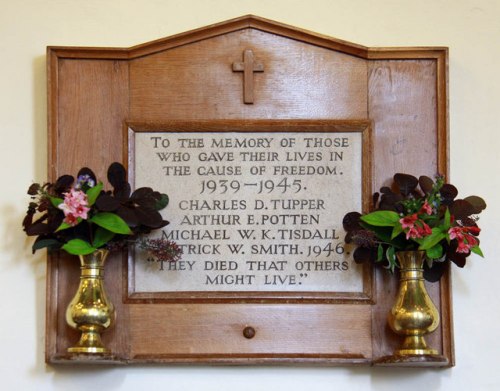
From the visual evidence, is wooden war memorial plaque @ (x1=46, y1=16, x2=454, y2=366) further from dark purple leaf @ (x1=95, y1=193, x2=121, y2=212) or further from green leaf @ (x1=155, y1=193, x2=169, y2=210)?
dark purple leaf @ (x1=95, y1=193, x2=121, y2=212)

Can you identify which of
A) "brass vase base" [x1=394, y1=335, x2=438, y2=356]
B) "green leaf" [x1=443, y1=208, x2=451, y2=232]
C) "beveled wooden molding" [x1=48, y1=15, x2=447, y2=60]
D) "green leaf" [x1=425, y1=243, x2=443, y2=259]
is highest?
"beveled wooden molding" [x1=48, y1=15, x2=447, y2=60]

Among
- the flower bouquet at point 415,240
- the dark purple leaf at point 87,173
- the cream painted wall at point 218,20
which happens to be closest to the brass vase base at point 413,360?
the flower bouquet at point 415,240

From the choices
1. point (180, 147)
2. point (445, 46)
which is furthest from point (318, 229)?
point (445, 46)

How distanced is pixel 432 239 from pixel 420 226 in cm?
5

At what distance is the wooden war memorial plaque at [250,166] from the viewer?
3.59 m

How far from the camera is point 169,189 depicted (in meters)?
3.66

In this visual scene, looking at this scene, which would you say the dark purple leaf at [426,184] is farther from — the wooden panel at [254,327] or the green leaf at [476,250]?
the wooden panel at [254,327]

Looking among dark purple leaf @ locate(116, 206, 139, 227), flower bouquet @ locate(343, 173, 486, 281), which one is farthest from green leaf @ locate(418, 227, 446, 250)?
dark purple leaf @ locate(116, 206, 139, 227)

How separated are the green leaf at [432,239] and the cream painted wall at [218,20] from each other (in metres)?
0.30

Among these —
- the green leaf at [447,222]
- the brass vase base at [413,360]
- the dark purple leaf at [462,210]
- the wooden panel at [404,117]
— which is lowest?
the brass vase base at [413,360]

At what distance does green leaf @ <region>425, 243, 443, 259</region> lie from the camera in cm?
345

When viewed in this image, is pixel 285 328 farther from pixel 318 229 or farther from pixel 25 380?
pixel 25 380

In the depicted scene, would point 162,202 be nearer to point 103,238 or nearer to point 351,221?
point 103,238

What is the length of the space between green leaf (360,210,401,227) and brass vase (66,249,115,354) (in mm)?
813
